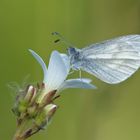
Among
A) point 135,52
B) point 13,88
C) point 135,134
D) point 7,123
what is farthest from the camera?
point 135,134

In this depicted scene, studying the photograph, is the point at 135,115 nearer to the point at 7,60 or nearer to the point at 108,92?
the point at 108,92

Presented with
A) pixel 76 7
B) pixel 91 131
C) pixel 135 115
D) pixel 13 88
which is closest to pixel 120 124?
pixel 135 115

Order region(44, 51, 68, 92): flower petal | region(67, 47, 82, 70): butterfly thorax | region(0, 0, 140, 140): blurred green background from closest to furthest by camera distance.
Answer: region(44, 51, 68, 92): flower petal → region(67, 47, 82, 70): butterfly thorax → region(0, 0, 140, 140): blurred green background

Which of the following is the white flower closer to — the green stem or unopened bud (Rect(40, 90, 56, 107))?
unopened bud (Rect(40, 90, 56, 107))

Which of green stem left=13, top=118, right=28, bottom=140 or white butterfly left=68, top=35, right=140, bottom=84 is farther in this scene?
white butterfly left=68, top=35, right=140, bottom=84

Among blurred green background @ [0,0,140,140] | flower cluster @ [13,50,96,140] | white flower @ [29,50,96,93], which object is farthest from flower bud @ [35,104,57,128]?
blurred green background @ [0,0,140,140]

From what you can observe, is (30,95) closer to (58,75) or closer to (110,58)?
(58,75)
